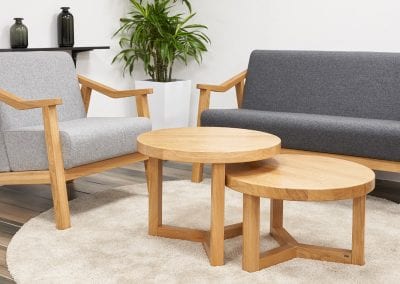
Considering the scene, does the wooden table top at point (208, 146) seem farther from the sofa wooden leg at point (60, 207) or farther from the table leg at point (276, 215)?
the sofa wooden leg at point (60, 207)

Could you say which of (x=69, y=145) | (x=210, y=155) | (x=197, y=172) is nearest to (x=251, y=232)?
(x=210, y=155)

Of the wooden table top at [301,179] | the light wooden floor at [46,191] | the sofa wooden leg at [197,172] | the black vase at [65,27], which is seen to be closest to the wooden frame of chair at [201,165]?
the sofa wooden leg at [197,172]

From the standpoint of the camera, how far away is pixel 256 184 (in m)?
1.67

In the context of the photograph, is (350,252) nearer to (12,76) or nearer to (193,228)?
(193,228)

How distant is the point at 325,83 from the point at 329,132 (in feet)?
1.78

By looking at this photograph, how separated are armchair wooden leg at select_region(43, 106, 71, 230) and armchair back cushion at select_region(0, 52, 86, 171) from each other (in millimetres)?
267

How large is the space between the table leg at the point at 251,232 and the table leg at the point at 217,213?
3.9 inches

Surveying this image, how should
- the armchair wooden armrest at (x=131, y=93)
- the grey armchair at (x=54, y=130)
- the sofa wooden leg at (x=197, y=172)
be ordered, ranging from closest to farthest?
the grey armchair at (x=54, y=130) < the armchair wooden armrest at (x=131, y=93) < the sofa wooden leg at (x=197, y=172)

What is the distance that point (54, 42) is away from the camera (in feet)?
11.1

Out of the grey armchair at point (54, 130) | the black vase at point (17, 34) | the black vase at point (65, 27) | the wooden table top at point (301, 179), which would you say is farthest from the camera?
the black vase at point (65, 27)

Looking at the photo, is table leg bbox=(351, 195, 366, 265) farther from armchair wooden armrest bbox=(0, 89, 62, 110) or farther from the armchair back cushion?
the armchair back cushion

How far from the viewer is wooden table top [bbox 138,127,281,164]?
180cm

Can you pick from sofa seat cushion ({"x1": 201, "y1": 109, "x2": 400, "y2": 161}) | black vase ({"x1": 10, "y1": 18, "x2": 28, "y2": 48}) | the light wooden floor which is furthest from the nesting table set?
black vase ({"x1": 10, "y1": 18, "x2": 28, "y2": 48})

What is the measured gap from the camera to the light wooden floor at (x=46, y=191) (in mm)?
2232
